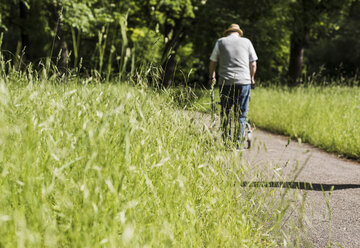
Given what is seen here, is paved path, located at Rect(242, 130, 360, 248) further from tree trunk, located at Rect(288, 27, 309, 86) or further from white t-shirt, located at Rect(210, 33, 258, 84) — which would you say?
tree trunk, located at Rect(288, 27, 309, 86)

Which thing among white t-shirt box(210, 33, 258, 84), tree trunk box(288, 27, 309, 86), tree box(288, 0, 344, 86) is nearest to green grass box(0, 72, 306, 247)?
white t-shirt box(210, 33, 258, 84)

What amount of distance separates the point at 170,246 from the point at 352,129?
710cm

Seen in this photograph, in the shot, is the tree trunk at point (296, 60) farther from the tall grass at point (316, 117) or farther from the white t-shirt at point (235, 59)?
the white t-shirt at point (235, 59)

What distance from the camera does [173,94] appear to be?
3746 mm

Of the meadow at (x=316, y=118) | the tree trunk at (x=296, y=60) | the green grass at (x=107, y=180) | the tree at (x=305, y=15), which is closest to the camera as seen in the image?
the green grass at (x=107, y=180)

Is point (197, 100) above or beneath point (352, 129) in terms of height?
above

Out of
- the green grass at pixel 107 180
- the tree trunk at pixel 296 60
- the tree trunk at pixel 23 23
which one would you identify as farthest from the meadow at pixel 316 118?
the tree trunk at pixel 23 23

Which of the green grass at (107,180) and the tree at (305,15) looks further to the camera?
the tree at (305,15)

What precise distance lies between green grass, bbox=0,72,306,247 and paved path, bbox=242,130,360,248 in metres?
0.56

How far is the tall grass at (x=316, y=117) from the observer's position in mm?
7934

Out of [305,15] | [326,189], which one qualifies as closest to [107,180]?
[326,189]

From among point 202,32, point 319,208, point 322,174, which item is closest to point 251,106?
point 322,174

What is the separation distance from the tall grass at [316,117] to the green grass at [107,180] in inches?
164

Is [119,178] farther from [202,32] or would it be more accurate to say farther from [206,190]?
[202,32]
